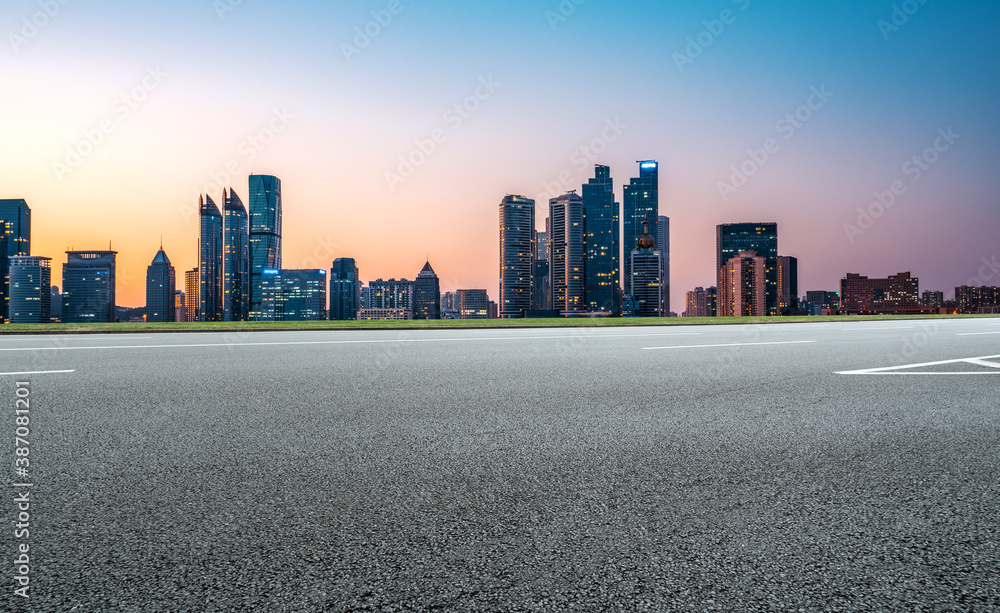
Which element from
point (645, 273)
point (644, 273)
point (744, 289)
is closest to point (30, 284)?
point (644, 273)

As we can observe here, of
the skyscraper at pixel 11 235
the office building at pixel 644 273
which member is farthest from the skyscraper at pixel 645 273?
the skyscraper at pixel 11 235

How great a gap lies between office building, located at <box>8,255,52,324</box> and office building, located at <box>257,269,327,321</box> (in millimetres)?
49319

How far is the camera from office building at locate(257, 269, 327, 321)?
15339 cm

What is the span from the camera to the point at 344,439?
11.8ft

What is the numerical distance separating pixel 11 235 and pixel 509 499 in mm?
174712

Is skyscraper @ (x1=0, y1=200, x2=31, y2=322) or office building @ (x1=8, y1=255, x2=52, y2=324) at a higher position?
skyscraper @ (x1=0, y1=200, x2=31, y2=322)

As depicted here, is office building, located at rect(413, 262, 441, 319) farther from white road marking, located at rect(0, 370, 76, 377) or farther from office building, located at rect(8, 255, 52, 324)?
white road marking, located at rect(0, 370, 76, 377)

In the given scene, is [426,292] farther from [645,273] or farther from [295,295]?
[645,273]

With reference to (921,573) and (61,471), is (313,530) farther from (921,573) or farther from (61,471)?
(921,573)

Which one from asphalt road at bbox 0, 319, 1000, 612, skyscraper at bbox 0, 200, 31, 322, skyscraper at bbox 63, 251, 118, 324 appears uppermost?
skyscraper at bbox 0, 200, 31, 322

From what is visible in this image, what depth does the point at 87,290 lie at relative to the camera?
124562 mm

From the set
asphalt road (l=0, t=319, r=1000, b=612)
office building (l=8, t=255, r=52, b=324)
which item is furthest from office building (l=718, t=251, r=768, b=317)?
office building (l=8, t=255, r=52, b=324)

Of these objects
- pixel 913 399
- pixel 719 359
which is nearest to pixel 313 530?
pixel 913 399

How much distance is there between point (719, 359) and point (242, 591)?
784 centimetres
